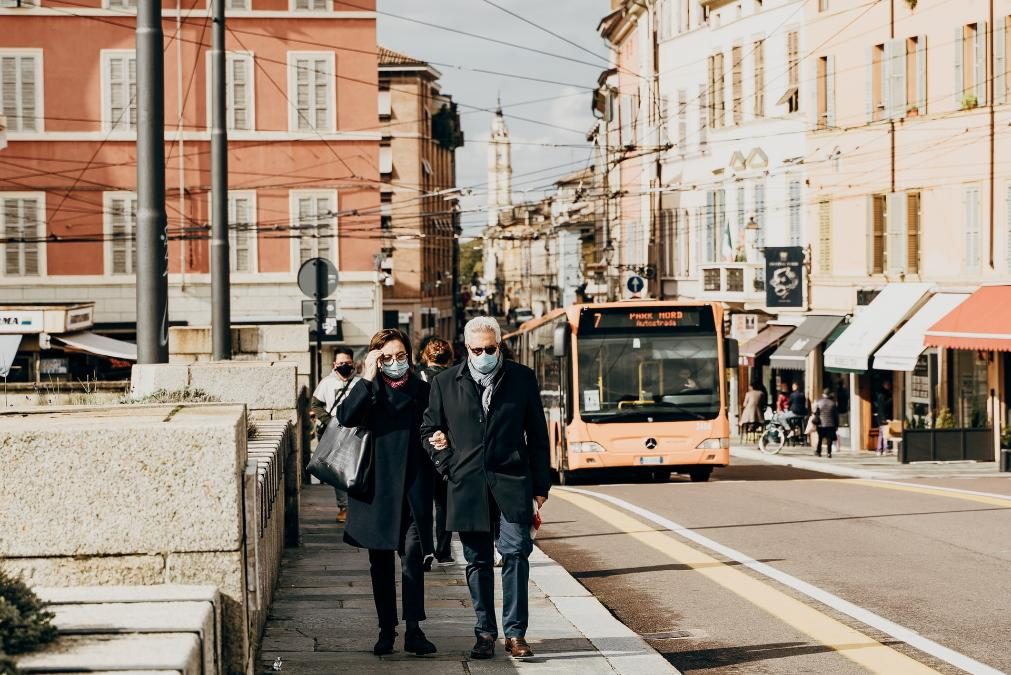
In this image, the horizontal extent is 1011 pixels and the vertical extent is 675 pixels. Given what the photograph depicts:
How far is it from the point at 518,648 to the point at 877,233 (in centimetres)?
3373

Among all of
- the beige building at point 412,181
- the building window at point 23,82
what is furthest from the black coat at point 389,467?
the beige building at point 412,181

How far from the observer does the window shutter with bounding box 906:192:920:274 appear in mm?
38812

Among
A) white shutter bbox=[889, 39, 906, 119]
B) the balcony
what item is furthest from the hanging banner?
white shutter bbox=[889, 39, 906, 119]

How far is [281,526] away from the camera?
478 inches

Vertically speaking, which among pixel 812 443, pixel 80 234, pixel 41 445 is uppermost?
pixel 80 234

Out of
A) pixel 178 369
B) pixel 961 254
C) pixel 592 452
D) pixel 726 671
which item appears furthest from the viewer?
pixel 961 254

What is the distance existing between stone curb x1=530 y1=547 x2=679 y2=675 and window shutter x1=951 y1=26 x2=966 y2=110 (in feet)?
83.9

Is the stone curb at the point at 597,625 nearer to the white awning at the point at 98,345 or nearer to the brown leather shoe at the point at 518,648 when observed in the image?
the brown leather shoe at the point at 518,648

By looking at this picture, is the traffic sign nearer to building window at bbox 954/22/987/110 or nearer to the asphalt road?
building window at bbox 954/22/987/110

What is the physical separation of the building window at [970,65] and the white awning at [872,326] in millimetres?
4366

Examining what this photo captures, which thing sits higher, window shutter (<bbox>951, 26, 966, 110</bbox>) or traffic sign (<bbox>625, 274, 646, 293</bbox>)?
window shutter (<bbox>951, 26, 966, 110</bbox>)

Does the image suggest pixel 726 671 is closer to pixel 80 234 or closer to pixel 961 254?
pixel 961 254

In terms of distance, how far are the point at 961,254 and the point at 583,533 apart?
71.5ft

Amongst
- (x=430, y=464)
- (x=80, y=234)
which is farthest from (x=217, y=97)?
(x=80, y=234)
